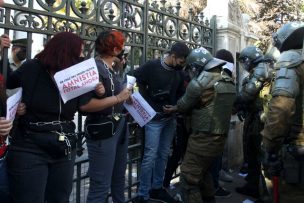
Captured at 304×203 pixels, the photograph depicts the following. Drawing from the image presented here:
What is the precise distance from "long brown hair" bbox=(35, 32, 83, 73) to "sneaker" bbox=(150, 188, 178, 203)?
2.61 m

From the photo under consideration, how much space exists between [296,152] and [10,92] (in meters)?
2.25

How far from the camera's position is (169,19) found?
5.32 m

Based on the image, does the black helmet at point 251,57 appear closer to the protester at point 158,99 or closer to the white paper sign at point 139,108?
the protester at point 158,99

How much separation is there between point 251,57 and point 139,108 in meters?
2.05

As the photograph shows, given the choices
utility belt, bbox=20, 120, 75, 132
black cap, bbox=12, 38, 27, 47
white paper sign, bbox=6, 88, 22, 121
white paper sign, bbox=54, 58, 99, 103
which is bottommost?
utility belt, bbox=20, 120, 75, 132

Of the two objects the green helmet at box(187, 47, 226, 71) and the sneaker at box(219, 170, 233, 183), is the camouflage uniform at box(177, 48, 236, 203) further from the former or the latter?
the sneaker at box(219, 170, 233, 183)

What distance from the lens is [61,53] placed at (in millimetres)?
2689

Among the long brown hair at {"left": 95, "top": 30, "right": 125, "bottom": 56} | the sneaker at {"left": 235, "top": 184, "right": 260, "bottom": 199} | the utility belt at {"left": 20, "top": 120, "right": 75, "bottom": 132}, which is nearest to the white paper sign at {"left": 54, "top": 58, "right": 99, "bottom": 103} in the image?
the utility belt at {"left": 20, "top": 120, "right": 75, "bottom": 132}

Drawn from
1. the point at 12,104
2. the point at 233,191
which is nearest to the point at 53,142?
the point at 12,104

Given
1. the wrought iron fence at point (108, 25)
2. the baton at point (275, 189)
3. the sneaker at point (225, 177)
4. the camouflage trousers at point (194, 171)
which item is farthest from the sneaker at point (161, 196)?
the baton at point (275, 189)

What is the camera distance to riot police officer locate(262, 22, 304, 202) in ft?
10.1

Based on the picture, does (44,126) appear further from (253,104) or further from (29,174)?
(253,104)

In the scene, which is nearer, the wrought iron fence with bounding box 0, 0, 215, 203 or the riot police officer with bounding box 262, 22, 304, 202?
the riot police officer with bounding box 262, 22, 304, 202

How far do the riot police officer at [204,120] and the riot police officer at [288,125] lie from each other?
90 cm
